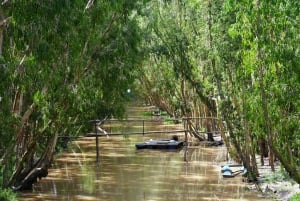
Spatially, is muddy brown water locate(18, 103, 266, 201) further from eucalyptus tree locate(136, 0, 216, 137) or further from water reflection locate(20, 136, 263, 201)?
eucalyptus tree locate(136, 0, 216, 137)

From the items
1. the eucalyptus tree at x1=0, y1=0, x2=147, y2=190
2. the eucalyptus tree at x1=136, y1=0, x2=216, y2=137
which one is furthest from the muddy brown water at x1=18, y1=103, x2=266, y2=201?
the eucalyptus tree at x1=136, y1=0, x2=216, y2=137

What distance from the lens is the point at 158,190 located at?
16.8m

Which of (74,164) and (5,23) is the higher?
(5,23)

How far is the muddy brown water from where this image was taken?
52.9 ft

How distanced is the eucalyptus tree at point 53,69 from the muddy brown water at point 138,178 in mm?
1046

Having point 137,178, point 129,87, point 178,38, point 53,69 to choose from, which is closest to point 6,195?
point 53,69

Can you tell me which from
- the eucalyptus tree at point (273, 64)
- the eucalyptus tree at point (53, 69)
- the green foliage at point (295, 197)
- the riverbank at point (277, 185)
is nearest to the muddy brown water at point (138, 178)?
the riverbank at point (277, 185)

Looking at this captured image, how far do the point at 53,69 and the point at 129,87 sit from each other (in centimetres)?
740

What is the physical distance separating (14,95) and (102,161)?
371 inches

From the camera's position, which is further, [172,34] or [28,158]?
[172,34]

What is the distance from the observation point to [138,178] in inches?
739

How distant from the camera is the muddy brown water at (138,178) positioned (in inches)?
635

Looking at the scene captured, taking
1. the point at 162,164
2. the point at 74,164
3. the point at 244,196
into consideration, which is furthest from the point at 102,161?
the point at 244,196

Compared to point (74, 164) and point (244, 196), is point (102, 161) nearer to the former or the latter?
point (74, 164)
